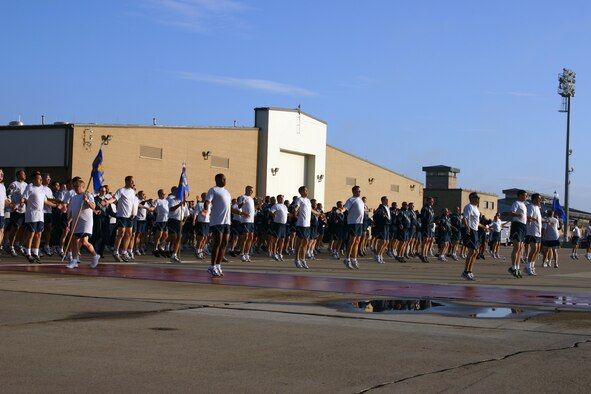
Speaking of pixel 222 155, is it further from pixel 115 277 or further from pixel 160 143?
pixel 115 277

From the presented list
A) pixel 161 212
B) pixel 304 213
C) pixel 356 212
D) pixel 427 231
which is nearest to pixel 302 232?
pixel 304 213

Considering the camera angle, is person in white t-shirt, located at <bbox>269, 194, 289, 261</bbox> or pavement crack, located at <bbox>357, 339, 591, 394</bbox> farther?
person in white t-shirt, located at <bbox>269, 194, 289, 261</bbox>

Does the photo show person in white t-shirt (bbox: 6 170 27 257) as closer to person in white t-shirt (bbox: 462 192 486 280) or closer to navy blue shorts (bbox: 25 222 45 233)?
navy blue shorts (bbox: 25 222 45 233)

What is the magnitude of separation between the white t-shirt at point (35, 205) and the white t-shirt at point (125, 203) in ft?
6.12

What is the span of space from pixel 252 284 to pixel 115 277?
8.29ft

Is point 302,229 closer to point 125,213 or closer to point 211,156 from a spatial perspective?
point 125,213

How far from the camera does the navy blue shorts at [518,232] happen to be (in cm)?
1947

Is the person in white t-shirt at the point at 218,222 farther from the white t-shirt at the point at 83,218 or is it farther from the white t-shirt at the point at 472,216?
the white t-shirt at the point at 472,216

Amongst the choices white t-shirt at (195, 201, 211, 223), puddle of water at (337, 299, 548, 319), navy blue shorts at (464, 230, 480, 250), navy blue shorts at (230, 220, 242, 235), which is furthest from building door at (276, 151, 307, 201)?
puddle of water at (337, 299, 548, 319)

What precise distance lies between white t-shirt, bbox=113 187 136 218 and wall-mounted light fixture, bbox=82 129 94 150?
1280cm

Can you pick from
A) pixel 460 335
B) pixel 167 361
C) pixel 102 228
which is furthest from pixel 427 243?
pixel 167 361

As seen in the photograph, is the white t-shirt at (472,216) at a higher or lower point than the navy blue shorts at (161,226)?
higher

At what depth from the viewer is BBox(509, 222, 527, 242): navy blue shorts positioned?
1947cm

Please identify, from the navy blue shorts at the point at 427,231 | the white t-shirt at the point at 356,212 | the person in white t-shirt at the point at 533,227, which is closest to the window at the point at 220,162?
the navy blue shorts at the point at 427,231
